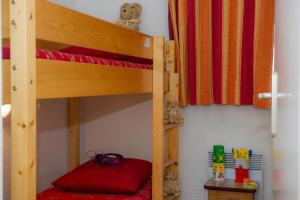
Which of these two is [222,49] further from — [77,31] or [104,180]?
[77,31]

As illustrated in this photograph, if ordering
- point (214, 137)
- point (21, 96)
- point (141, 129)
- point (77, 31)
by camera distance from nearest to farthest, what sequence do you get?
point (21, 96) → point (77, 31) → point (214, 137) → point (141, 129)

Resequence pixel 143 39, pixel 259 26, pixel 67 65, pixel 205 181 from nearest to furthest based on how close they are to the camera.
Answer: pixel 67 65
pixel 143 39
pixel 259 26
pixel 205 181

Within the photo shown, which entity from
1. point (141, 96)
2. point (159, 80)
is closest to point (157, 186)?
point (159, 80)

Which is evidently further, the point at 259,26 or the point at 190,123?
the point at 190,123

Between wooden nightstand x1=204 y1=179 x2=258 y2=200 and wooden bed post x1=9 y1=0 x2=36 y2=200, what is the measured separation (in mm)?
1654

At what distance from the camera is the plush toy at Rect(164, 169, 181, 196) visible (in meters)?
2.87

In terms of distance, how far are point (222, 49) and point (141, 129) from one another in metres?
0.91

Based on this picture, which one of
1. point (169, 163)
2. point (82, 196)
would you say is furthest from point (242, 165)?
point (82, 196)

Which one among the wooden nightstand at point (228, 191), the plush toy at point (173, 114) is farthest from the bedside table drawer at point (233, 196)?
the plush toy at point (173, 114)

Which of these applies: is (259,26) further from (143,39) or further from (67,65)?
(67,65)

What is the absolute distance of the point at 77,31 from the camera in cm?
177

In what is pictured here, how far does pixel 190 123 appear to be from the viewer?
3145 mm

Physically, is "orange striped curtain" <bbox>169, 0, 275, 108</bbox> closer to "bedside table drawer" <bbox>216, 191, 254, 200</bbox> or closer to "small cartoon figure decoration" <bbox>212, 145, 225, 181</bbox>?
"small cartoon figure decoration" <bbox>212, 145, 225, 181</bbox>

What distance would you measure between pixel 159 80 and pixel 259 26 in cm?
82
